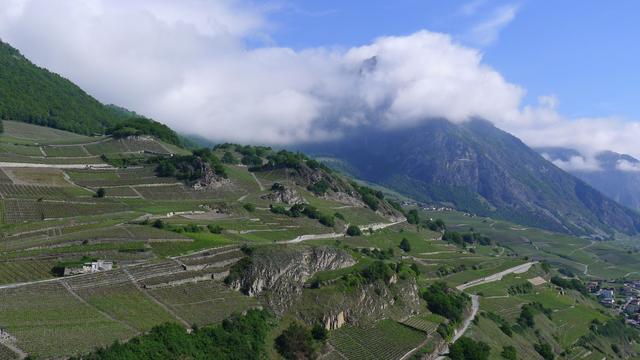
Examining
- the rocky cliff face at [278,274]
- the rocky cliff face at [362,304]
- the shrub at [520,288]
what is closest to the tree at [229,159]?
the shrub at [520,288]

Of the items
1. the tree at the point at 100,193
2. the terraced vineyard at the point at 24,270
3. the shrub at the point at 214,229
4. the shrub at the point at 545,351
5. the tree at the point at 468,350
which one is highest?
the tree at the point at 100,193

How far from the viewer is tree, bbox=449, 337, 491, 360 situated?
86812 mm

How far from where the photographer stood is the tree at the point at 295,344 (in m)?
69.3

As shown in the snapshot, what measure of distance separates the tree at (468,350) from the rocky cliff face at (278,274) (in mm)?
23720

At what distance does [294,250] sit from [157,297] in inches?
984

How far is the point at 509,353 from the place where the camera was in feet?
320

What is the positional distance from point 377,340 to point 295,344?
1658 centimetres

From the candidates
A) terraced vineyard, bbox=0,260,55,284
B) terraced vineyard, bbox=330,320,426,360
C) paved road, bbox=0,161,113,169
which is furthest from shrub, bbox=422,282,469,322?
paved road, bbox=0,161,113,169

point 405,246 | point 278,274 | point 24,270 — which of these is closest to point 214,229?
point 278,274

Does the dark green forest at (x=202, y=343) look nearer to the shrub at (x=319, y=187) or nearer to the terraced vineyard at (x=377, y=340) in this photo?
→ the terraced vineyard at (x=377, y=340)

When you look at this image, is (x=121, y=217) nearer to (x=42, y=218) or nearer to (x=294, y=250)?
(x=42, y=218)

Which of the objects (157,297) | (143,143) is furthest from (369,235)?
(157,297)

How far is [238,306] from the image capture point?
237 ft

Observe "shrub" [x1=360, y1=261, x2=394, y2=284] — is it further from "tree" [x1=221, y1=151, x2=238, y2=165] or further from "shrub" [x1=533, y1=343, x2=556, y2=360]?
"tree" [x1=221, y1=151, x2=238, y2=165]
